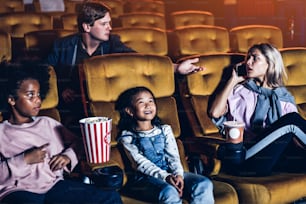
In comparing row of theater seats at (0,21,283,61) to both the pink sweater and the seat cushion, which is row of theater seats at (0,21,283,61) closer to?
the pink sweater

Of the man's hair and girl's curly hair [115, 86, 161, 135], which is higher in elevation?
the man's hair

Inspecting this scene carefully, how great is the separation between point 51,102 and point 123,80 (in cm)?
37

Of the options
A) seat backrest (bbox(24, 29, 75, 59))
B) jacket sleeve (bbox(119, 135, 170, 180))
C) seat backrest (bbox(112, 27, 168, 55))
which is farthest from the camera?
seat backrest (bbox(112, 27, 168, 55))

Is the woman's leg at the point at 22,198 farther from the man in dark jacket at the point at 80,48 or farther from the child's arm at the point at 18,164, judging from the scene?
the man in dark jacket at the point at 80,48

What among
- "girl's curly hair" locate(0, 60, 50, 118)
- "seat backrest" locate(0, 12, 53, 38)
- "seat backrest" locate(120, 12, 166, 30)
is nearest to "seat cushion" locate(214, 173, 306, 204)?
"girl's curly hair" locate(0, 60, 50, 118)

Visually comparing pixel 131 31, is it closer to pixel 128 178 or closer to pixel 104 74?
pixel 104 74

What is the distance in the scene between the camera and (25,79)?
2283 mm

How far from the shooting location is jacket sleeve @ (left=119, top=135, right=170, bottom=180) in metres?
2.26

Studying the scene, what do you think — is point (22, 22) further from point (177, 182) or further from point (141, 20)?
point (177, 182)

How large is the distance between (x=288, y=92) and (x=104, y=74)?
104cm

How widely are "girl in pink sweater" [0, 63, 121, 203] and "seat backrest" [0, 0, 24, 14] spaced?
13.4ft

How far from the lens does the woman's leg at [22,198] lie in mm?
2031

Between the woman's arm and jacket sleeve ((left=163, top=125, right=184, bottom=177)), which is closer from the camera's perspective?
jacket sleeve ((left=163, top=125, right=184, bottom=177))

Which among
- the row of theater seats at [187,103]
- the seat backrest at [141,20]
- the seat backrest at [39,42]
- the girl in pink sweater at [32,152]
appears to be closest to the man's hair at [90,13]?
the seat backrest at [39,42]
